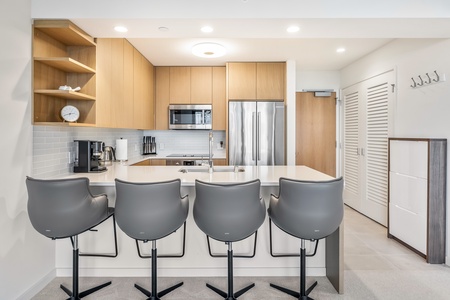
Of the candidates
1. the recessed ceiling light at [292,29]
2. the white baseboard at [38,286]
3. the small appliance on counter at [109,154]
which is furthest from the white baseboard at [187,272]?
the recessed ceiling light at [292,29]

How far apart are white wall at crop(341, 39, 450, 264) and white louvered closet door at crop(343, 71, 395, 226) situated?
0.59 ft

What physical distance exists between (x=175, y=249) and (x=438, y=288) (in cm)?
227

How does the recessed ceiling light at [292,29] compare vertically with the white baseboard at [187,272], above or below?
above

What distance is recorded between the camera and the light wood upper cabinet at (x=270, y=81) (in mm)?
4512

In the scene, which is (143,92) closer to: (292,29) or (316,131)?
(292,29)

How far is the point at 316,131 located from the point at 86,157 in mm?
4009

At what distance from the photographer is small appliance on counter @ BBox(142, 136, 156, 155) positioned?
16.7 feet

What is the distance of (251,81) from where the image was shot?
452 cm

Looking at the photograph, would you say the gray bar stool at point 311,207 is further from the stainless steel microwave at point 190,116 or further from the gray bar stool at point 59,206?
the stainless steel microwave at point 190,116

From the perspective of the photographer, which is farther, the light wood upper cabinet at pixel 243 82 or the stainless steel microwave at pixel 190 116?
the stainless steel microwave at pixel 190 116

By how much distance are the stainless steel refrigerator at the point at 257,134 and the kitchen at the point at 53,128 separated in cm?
25

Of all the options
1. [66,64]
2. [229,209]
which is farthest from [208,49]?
[229,209]

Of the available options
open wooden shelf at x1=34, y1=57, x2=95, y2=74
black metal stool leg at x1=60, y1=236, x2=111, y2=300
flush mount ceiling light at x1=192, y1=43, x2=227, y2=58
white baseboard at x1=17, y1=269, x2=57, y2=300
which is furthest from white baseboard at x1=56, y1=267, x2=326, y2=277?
flush mount ceiling light at x1=192, y1=43, x2=227, y2=58

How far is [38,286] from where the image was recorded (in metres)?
2.28
